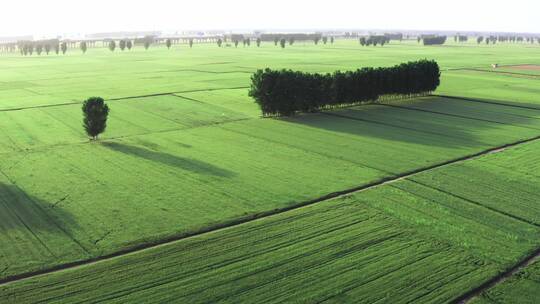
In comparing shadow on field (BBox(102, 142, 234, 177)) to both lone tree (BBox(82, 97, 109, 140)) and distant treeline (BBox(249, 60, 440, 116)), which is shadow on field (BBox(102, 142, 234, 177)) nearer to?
lone tree (BBox(82, 97, 109, 140))

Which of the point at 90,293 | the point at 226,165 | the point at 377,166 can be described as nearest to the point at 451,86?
the point at 377,166

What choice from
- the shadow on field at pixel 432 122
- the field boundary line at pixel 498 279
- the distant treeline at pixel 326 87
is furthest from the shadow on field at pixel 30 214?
the distant treeline at pixel 326 87

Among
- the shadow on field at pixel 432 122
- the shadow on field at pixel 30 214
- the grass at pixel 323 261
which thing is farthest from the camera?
the shadow on field at pixel 432 122

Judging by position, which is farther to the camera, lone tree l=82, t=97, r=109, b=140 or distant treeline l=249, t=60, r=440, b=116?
distant treeline l=249, t=60, r=440, b=116

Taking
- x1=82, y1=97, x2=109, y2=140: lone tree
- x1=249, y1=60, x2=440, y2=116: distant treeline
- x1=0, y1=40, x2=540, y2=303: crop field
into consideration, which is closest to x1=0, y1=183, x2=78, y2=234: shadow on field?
x1=0, y1=40, x2=540, y2=303: crop field

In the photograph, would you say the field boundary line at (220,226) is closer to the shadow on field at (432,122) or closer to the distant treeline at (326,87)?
the shadow on field at (432,122)

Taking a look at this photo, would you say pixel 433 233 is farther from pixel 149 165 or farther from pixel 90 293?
pixel 149 165
